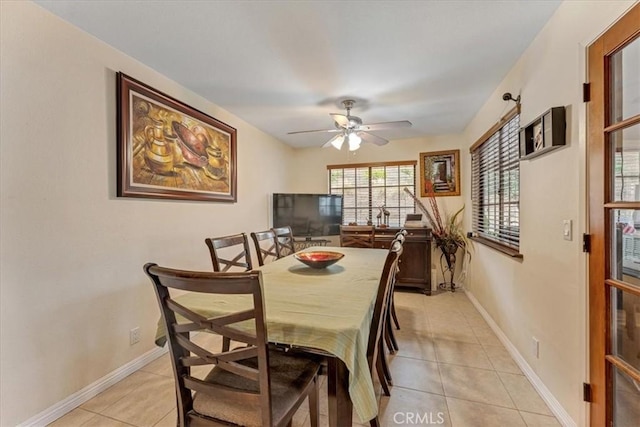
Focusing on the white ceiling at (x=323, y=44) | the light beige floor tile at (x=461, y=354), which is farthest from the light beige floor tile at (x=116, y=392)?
the white ceiling at (x=323, y=44)

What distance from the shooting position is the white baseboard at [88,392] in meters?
1.57

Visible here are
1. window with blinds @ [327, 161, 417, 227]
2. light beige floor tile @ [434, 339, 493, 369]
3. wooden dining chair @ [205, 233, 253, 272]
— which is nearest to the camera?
wooden dining chair @ [205, 233, 253, 272]

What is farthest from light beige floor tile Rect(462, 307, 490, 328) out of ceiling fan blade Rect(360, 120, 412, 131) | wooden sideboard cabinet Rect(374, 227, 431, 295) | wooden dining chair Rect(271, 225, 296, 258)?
ceiling fan blade Rect(360, 120, 412, 131)

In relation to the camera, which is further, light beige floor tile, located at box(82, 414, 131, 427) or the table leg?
light beige floor tile, located at box(82, 414, 131, 427)

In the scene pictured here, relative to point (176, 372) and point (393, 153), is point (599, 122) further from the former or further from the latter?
point (393, 153)

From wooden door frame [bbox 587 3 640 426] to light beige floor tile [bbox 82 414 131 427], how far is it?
2.50m

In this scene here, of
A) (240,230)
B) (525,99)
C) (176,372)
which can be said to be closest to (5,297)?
(176,372)

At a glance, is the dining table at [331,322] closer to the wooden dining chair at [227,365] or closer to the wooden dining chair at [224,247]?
the wooden dining chair at [227,365]

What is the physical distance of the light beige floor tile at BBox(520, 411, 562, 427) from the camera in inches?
61.0

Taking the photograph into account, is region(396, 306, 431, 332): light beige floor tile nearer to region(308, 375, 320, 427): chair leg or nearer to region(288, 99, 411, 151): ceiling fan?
region(308, 375, 320, 427): chair leg

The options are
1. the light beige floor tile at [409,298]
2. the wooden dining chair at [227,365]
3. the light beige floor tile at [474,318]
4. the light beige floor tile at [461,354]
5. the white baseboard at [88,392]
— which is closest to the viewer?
the wooden dining chair at [227,365]

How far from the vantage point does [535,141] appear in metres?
1.85

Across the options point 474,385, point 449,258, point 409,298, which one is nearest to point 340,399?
point 474,385

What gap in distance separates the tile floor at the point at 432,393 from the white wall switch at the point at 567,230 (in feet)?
3.51
